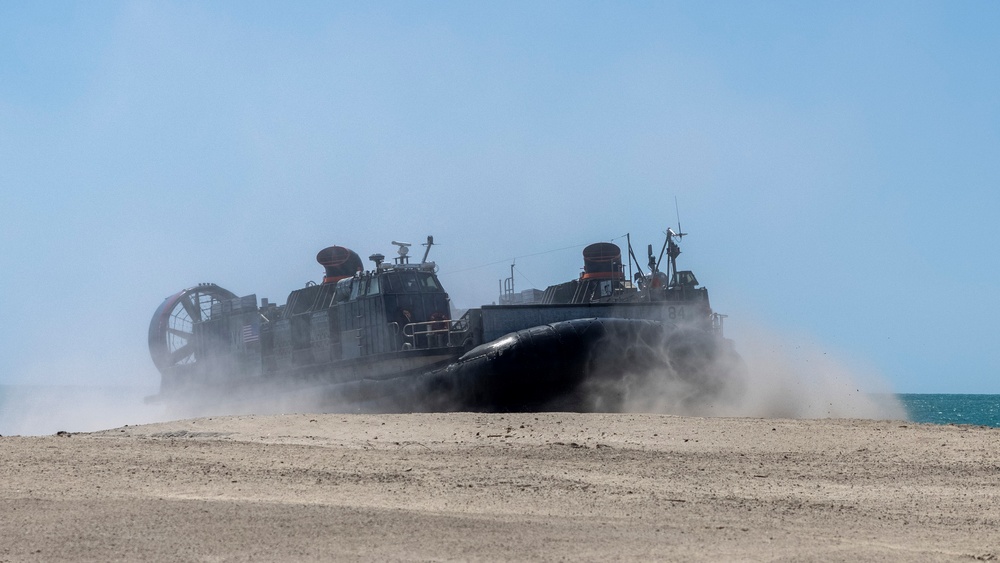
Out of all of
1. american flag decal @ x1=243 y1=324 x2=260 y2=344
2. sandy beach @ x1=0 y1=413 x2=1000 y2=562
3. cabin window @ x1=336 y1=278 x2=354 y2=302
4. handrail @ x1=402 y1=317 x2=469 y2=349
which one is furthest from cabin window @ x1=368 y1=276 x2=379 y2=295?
sandy beach @ x1=0 y1=413 x2=1000 y2=562

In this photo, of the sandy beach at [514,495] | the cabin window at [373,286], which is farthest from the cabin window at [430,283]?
the sandy beach at [514,495]

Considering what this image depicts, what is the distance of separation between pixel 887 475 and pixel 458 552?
139 inches

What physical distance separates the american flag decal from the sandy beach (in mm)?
10438

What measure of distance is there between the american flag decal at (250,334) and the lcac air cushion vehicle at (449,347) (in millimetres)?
37

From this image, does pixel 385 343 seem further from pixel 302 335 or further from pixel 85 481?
pixel 85 481

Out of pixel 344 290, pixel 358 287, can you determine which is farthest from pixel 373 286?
pixel 344 290

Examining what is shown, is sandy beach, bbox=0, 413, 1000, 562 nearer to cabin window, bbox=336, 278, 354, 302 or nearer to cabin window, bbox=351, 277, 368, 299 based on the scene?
cabin window, bbox=351, 277, 368, 299

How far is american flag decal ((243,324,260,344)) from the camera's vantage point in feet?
64.8

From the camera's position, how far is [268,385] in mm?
18344

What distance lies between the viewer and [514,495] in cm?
582

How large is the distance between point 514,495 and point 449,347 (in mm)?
8442

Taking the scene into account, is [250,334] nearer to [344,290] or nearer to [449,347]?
[344,290]

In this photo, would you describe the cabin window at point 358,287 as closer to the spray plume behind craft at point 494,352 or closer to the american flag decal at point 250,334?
the spray plume behind craft at point 494,352

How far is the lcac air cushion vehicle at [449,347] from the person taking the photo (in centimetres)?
1299
